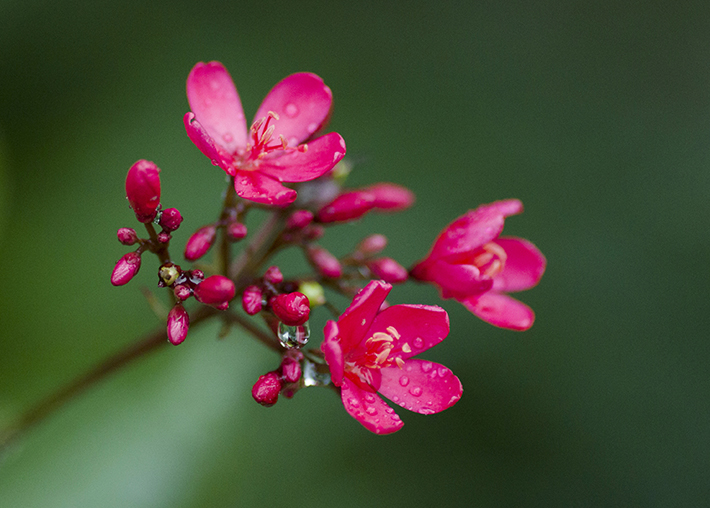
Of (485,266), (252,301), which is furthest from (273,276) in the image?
(485,266)

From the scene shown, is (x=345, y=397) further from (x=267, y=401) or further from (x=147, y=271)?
(x=147, y=271)

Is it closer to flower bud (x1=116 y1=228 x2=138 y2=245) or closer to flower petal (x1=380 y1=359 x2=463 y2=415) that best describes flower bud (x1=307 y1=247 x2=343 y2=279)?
flower petal (x1=380 y1=359 x2=463 y2=415)

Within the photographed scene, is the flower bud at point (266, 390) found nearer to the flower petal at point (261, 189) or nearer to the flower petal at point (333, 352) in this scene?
the flower petal at point (333, 352)

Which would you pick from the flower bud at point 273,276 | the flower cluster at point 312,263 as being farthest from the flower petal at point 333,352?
the flower bud at point 273,276

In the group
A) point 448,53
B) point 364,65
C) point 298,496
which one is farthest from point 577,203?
point 298,496

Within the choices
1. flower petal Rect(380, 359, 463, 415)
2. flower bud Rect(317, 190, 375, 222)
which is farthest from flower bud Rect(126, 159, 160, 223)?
flower petal Rect(380, 359, 463, 415)
